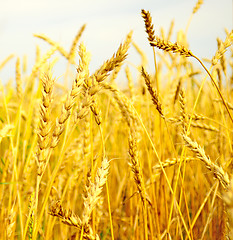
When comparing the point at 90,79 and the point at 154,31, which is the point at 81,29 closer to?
the point at 154,31

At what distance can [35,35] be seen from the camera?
5.78 ft

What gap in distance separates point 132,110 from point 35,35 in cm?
100

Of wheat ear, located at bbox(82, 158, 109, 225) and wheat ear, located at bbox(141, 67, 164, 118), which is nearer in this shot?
wheat ear, located at bbox(82, 158, 109, 225)

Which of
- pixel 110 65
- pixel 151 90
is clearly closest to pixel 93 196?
pixel 110 65

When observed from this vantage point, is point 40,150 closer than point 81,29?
Yes

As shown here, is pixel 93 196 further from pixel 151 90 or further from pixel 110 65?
pixel 151 90

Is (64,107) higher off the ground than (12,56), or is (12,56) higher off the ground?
(12,56)

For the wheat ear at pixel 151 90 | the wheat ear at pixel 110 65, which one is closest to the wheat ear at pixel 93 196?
the wheat ear at pixel 110 65

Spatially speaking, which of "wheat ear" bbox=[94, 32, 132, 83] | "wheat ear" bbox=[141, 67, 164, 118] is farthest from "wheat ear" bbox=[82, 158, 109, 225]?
"wheat ear" bbox=[141, 67, 164, 118]

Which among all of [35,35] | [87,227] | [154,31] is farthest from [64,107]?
[35,35]

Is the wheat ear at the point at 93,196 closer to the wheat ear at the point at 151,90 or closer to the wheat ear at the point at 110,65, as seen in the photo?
the wheat ear at the point at 110,65

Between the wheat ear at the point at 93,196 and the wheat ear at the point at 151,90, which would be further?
the wheat ear at the point at 151,90

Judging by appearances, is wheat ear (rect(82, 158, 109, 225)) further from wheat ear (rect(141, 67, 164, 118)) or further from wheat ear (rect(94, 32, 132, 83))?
wheat ear (rect(141, 67, 164, 118))

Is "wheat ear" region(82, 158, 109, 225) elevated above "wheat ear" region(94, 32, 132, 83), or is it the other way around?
"wheat ear" region(94, 32, 132, 83)
